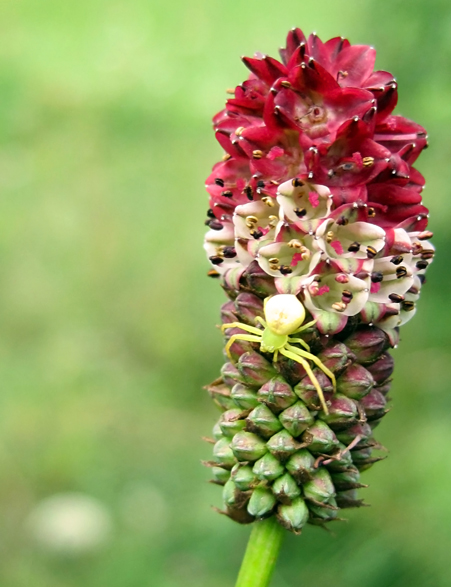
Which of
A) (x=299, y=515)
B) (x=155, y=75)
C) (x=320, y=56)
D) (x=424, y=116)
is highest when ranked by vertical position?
(x=155, y=75)

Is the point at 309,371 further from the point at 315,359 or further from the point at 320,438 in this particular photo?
the point at 320,438

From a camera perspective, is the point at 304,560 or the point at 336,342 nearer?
the point at 336,342

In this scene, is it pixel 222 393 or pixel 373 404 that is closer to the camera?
pixel 373 404

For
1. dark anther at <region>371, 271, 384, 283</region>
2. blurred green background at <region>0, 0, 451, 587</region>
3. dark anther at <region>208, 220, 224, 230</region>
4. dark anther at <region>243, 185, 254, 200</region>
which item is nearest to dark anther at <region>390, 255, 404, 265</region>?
dark anther at <region>371, 271, 384, 283</region>

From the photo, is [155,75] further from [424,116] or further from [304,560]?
[304,560]

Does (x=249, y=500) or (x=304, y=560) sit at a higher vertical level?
(x=249, y=500)

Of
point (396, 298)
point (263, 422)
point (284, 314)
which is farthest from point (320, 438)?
point (396, 298)

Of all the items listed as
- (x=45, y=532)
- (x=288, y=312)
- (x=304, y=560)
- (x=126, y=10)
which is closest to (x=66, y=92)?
(x=126, y=10)
